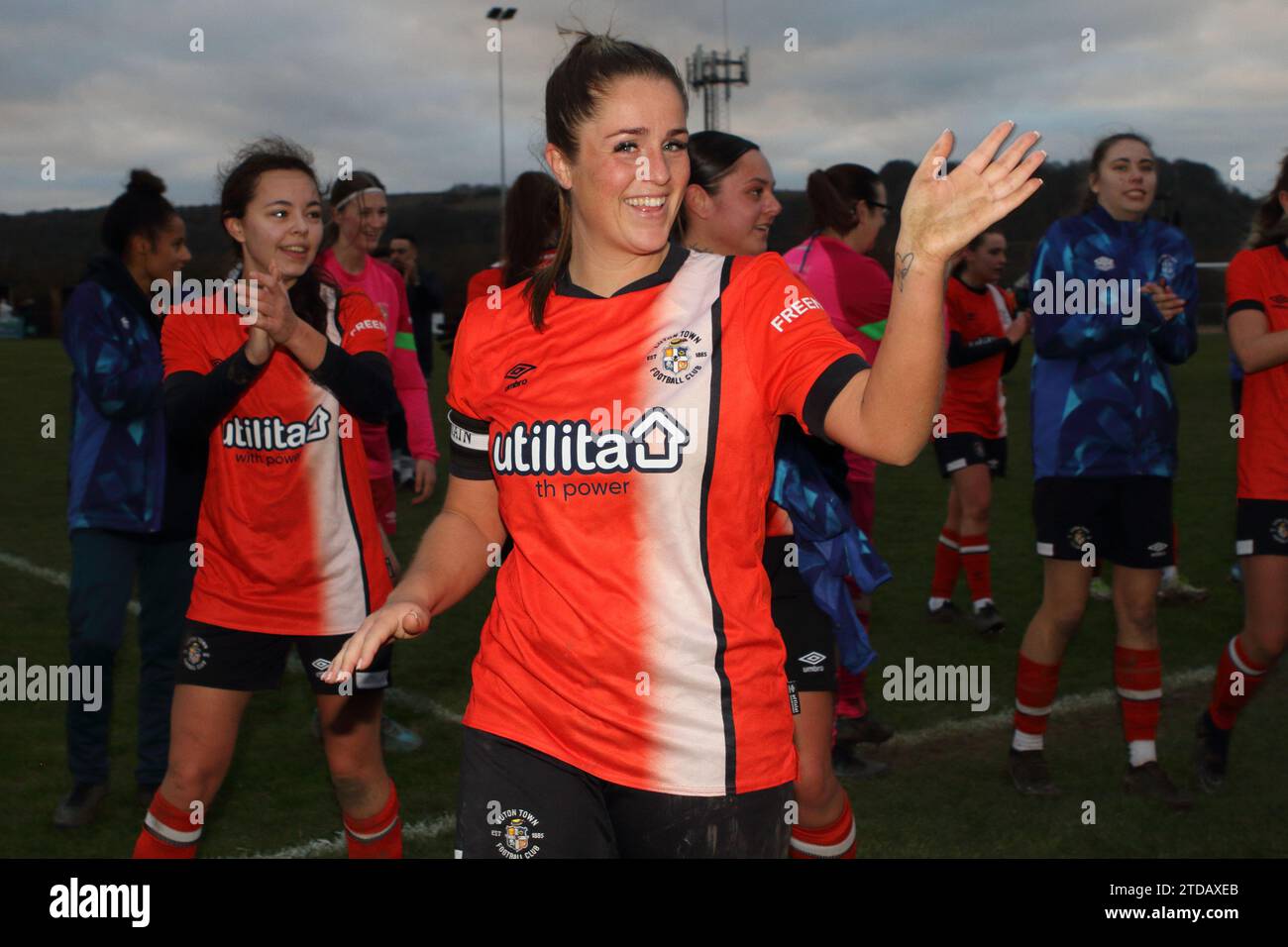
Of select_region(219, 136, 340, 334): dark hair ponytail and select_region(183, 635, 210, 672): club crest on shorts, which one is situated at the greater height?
select_region(219, 136, 340, 334): dark hair ponytail

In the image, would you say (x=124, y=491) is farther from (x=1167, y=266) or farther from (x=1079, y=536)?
(x=1167, y=266)

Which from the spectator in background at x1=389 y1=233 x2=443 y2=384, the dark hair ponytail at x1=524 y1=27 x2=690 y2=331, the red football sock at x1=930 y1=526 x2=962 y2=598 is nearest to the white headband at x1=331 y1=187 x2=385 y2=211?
the red football sock at x1=930 y1=526 x2=962 y2=598

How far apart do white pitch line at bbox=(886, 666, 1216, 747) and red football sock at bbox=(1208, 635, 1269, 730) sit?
3.25 feet

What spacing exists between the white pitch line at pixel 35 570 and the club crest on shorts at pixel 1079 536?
736 centimetres

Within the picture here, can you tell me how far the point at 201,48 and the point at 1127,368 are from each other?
3.83 meters

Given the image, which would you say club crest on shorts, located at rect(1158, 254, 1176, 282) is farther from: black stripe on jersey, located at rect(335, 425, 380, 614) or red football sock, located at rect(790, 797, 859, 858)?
black stripe on jersey, located at rect(335, 425, 380, 614)

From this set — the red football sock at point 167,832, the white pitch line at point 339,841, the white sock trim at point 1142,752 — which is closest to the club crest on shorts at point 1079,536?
the white sock trim at point 1142,752

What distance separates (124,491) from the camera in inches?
217

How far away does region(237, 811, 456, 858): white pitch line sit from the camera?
5203mm

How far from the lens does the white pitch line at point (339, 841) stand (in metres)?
5.20

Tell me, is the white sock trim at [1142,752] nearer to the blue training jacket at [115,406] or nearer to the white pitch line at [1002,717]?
the white pitch line at [1002,717]

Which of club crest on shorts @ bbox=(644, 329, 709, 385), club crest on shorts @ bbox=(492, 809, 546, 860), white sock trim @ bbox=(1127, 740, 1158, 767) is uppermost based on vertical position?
club crest on shorts @ bbox=(644, 329, 709, 385)

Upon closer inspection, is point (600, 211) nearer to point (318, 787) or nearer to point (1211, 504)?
point (318, 787)

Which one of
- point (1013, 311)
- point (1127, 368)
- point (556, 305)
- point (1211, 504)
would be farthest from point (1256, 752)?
point (1211, 504)
